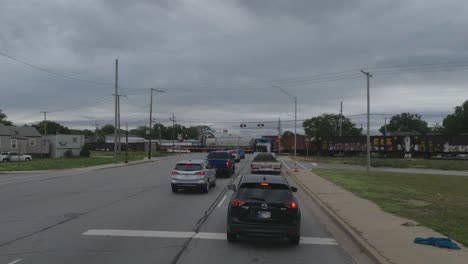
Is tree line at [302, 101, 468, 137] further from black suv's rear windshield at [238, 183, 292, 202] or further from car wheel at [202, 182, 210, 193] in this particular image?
black suv's rear windshield at [238, 183, 292, 202]

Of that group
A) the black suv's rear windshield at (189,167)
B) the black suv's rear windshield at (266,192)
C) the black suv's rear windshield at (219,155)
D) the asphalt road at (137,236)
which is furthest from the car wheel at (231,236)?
the black suv's rear windshield at (219,155)

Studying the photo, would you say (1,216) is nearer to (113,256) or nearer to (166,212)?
(166,212)

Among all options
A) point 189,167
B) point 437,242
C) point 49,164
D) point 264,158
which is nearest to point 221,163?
point 264,158

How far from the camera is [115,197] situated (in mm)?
19719

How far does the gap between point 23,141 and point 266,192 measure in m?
78.8

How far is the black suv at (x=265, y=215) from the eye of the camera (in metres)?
10.0

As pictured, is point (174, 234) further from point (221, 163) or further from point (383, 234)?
point (221, 163)

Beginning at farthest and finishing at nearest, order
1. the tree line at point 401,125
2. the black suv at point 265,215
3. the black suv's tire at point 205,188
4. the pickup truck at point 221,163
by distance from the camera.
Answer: the tree line at point 401,125 < the pickup truck at point 221,163 < the black suv's tire at point 205,188 < the black suv at point 265,215

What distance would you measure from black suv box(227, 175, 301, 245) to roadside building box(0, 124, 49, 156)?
73.3m

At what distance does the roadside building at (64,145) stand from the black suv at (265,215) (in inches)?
3184

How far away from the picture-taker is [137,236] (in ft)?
35.7

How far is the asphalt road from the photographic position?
894cm

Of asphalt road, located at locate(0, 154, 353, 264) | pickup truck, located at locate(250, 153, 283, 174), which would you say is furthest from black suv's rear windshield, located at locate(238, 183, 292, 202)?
pickup truck, located at locate(250, 153, 283, 174)

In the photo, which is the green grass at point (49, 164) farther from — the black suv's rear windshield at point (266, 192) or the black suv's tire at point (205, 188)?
the black suv's rear windshield at point (266, 192)
